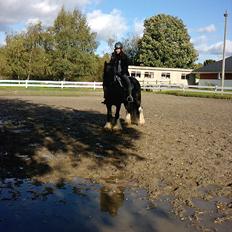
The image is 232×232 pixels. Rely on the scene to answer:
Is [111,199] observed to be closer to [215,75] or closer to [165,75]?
[215,75]

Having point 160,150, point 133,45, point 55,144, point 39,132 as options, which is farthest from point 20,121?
point 133,45

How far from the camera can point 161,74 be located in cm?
6894

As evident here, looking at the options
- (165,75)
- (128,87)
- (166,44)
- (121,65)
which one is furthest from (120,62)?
(166,44)

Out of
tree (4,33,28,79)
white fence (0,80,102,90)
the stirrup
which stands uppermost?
tree (4,33,28,79)

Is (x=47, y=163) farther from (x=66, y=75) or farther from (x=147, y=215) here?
(x=66, y=75)

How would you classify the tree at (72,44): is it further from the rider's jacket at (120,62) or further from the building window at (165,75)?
the rider's jacket at (120,62)

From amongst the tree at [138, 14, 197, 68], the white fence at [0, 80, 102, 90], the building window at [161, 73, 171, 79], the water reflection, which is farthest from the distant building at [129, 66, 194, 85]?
the water reflection

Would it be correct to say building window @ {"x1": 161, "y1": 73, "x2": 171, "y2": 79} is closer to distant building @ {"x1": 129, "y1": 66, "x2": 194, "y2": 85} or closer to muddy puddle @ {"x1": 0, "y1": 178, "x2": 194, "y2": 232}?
distant building @ {"x1": 129, "y1": 66, "x2": 194, "y2": 85}

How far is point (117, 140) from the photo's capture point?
9977 mm

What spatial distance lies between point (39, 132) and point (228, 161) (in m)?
4.92

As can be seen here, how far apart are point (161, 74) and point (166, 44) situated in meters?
13.6

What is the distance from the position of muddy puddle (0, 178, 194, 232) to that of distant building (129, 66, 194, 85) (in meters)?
60.5

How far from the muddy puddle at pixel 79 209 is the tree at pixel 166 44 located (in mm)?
74161

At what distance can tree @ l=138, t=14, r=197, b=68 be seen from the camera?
80250 mm
